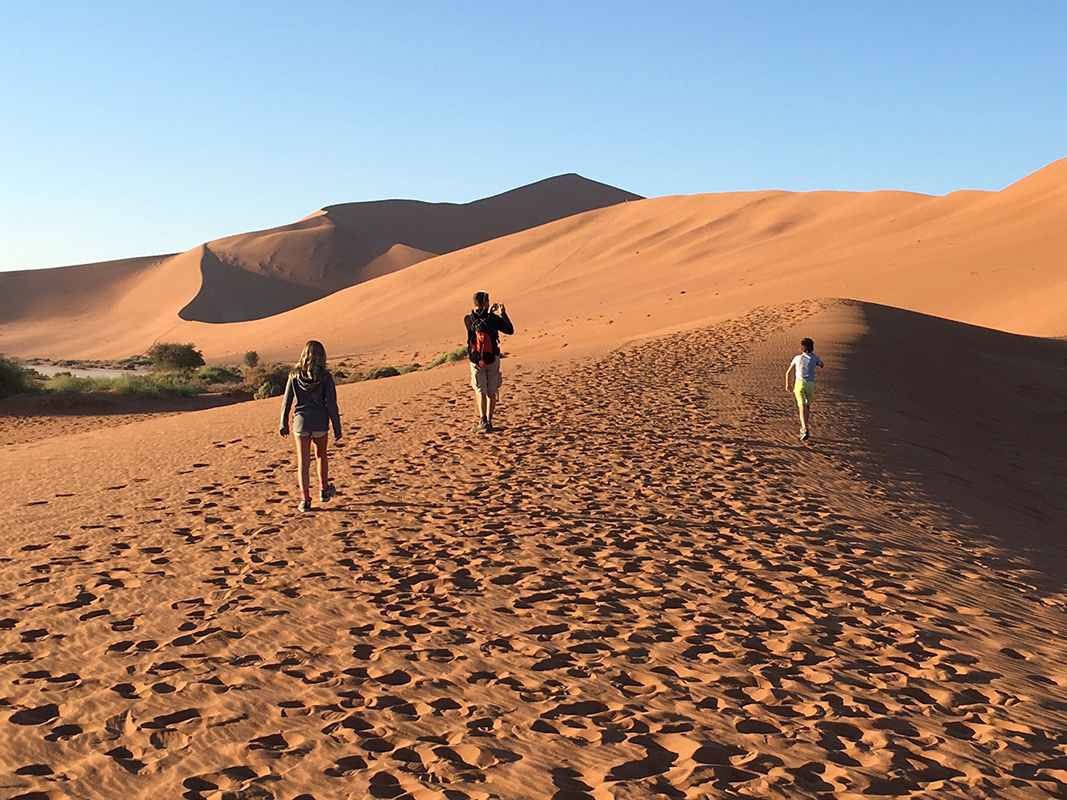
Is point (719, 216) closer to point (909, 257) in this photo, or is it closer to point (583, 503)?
point (909, 257)

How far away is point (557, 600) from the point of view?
6523mm

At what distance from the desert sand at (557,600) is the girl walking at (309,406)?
59 centimetres

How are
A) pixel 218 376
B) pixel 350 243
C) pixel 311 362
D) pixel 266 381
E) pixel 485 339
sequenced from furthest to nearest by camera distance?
pixel 350 243
pixel 218 376
pixel 266 381
pixel 485 339
pixel 311 362

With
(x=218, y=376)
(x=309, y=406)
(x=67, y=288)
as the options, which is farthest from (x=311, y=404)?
(x=67, y=288)

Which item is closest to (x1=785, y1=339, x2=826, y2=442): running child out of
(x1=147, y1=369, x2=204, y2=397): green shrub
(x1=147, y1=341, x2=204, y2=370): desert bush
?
(x1=147, y1=369, x2=204, y2=397): green shrub

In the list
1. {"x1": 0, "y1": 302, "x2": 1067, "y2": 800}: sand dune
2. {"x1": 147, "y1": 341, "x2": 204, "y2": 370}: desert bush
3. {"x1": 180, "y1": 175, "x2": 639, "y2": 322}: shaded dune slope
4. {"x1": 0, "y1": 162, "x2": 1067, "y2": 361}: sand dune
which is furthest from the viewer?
{"x1": 180, "y1": 175, "x2": 639, "y2": 322}: shaded dune slope

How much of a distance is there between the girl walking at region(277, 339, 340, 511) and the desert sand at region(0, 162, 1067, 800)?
593mm

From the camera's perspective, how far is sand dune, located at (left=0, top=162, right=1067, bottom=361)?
123 feet

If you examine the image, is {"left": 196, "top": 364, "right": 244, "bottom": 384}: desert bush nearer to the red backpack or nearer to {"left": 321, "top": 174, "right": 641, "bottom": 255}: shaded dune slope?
the red backpack

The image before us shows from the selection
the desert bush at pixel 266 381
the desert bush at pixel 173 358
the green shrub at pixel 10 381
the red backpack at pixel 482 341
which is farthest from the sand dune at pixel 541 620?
the desert bush at pixel 173 358

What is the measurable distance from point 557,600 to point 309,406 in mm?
3493

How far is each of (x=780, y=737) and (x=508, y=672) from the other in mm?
1525

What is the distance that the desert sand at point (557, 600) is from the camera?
434 cm

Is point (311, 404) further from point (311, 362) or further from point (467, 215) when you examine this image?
point (467, 215)
